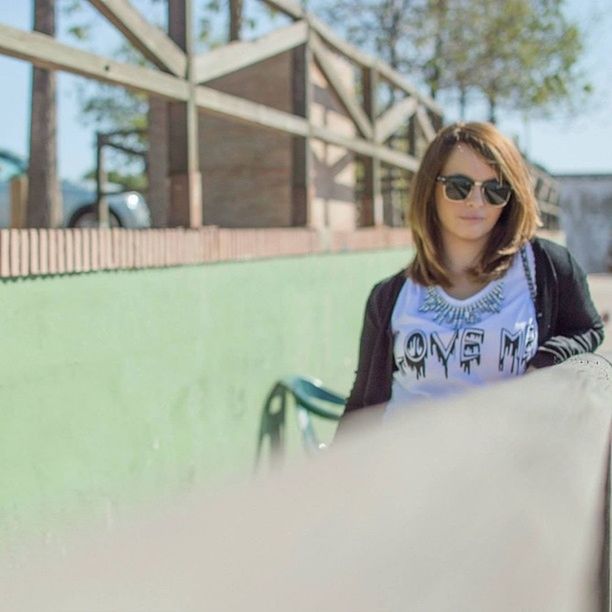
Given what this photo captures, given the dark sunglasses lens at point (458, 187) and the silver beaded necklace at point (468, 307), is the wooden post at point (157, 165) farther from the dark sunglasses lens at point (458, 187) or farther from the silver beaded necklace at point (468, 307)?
the silver beaded necklace at point (468, 307)

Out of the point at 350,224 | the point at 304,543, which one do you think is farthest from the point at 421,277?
the point at 350,224

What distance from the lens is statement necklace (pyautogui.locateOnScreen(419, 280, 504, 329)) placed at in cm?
272

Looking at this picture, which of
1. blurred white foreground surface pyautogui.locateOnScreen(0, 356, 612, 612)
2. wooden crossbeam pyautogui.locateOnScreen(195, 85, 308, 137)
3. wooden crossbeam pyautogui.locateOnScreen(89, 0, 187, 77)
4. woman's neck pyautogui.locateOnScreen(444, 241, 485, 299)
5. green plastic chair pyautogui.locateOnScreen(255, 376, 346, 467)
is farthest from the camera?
green plastic chair pyautogui.locateOnScreen(255, 376, 346, 467)

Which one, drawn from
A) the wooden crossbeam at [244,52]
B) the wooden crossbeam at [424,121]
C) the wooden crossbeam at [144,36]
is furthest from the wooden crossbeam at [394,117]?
the wooden crossbeam at [144,36]

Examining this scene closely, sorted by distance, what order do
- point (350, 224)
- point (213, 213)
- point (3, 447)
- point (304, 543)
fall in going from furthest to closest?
point (350, 224), point (213, 213), point (3, 447), point (304, 543)

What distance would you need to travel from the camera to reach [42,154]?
8367mm

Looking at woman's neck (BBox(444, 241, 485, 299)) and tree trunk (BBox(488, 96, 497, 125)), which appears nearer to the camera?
woman's neck (BBox(444, 241, 485, 299))

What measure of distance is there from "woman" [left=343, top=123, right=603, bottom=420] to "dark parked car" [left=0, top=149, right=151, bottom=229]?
791 centimetres

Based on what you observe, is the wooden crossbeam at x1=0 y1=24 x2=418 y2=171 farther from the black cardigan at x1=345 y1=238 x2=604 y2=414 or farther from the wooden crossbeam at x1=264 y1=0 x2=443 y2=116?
the black cardigan at x1=345 y1=238 x2=604 y2=414

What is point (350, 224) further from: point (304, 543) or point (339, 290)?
point (304, 543)

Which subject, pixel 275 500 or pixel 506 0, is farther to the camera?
pixel 506 0

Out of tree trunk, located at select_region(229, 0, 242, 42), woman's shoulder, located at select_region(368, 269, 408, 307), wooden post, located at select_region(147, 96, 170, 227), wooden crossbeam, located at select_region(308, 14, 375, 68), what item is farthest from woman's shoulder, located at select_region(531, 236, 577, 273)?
wooden post, located at select_region(147, 96, 170, 227)

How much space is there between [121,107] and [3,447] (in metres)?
25.8

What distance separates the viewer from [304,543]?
110 centimetres
